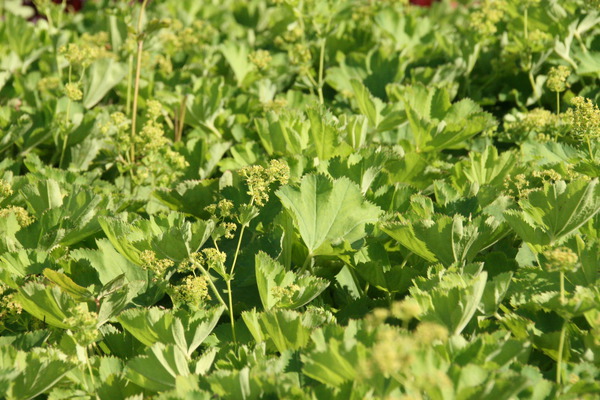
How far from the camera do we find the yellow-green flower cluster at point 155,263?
148 cm

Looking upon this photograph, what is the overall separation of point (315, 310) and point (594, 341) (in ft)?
1.62

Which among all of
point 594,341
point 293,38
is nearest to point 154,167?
point 293,38

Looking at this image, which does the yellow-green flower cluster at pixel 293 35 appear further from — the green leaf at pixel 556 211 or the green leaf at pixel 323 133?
the green leaf at pixel 556 211

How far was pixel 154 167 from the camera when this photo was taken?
2.12 metres

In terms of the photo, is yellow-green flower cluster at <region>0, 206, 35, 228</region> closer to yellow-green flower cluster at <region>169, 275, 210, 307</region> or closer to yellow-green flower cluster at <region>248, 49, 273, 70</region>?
yellow-green flower cluster at <region>169, 275, 210, 307</region>

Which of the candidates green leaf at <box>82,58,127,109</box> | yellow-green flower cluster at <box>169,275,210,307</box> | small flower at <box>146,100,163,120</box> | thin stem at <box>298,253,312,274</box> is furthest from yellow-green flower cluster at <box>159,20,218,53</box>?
yellow-green flower cluster at <box>169,275,210,307</box>

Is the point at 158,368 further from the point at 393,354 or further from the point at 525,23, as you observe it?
the point at 525,23

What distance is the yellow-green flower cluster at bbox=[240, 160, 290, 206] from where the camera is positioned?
1.65 meters

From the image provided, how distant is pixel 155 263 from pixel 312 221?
0.34 m

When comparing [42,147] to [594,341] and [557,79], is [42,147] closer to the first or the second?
[557,79]

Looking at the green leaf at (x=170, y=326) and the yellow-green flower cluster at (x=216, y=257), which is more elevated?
the yellow-green flower cluster at (x=216, y=257)

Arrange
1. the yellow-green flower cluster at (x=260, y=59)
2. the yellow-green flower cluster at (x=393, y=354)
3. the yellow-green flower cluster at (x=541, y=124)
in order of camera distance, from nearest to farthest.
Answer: the yellow-green flower cluster at (x=393, y=354) → the yellow-green flower cluster at (x=541, y=124) → the yellow-green flower cluster at (x=260, y=59)

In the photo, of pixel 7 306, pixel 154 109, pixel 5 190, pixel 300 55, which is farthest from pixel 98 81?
pixel 7 306

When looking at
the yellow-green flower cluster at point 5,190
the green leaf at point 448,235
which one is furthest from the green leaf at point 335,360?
the yellow-green flower cluster at point 5,190
